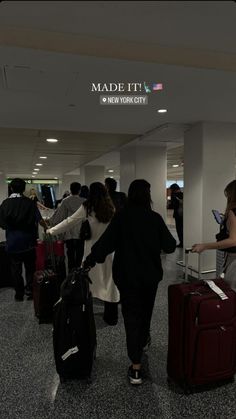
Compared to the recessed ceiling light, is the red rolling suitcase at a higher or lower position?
lower

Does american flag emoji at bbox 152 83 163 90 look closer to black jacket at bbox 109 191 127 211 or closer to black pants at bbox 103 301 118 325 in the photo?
black jacket at bbox 109 191 127 211

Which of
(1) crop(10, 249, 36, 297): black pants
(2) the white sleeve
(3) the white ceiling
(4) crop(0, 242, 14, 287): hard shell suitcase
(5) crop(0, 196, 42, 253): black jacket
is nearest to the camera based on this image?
(3) the white ceiling

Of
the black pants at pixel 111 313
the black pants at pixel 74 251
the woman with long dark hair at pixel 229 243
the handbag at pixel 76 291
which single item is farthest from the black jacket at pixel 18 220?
the woman with long dark hair at pixel 229 243

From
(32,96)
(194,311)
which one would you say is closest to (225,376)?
(194,311)

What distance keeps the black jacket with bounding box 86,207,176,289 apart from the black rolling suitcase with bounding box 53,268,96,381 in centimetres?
24

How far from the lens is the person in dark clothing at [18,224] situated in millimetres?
3389

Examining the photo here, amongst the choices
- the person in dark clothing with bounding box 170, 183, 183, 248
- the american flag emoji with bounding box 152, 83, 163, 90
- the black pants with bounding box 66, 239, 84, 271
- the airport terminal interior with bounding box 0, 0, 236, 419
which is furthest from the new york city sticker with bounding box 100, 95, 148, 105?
the person in dark clothing with bounding box 170, 183, 183, 248

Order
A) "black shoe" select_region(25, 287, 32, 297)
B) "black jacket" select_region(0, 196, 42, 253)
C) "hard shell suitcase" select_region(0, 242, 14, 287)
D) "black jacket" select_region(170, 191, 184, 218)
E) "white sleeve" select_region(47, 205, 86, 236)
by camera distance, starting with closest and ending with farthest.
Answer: "white sleeve" select_region(47, 205, 86, 236) < "black jacket" select_region(0, 196, 42, 253) < "black shoe" select_region(25, 287, 32, 297) < "hard shell suitcase" select_region(0, 242, 14, 287) < "black jacket" select_region(170, 191, 184, 218)

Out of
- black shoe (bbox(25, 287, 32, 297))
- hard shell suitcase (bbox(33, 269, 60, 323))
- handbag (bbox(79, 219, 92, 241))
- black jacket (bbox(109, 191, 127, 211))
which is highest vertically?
black jacket (bbox(109, 191, 127, 211))

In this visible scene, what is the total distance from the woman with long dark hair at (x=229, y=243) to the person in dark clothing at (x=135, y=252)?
0.25m

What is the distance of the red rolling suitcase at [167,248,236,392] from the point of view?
1812 millimetres

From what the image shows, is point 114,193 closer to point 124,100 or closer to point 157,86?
point 124,100

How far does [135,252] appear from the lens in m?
1.93

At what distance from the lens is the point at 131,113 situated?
3.84 metres
